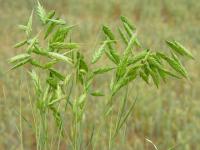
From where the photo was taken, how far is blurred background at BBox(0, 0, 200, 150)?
274cm

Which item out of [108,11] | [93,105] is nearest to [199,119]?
[93,105]

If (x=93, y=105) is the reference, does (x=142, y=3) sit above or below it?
above

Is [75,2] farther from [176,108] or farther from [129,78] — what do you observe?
[129,78]

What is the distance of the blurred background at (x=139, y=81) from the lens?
274 cm

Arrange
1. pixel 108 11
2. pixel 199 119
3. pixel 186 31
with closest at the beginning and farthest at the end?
pixel 199 119 → pixel 186 31 → pixel 108 11

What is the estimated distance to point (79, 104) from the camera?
40.4 inches

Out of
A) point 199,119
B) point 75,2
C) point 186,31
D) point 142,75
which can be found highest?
point 75,2

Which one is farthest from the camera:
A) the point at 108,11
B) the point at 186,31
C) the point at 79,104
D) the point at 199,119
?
the point at 108,11

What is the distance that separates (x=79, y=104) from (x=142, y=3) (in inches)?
206

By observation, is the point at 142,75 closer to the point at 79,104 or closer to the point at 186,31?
the point at 79,104

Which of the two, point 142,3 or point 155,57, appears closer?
point 155,57

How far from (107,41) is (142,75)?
0.36ft

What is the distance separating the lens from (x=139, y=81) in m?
3.57

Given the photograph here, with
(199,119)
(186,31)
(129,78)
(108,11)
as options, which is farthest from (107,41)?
(108,11)
